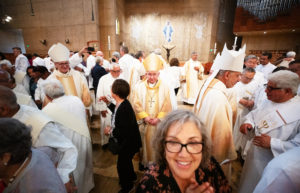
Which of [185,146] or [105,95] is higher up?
[185,146]

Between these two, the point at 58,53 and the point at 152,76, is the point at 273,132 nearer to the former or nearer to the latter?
the point at 152,76

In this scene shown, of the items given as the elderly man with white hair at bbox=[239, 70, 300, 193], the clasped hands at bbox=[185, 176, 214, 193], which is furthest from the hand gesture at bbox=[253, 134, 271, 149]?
the clasped hands at bbox=[185, 176, 214, 193]

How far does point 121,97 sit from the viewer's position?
2.17m

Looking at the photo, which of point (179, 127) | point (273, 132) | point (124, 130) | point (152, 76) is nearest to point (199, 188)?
point (179, 127)

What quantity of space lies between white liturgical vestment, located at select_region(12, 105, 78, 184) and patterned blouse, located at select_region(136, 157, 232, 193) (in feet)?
2.82

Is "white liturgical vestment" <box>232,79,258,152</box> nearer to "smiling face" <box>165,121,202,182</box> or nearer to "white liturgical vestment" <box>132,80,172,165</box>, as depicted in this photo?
"white liturgical vestment" <box>132,80,172,165</box>

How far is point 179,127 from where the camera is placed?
1.11 m

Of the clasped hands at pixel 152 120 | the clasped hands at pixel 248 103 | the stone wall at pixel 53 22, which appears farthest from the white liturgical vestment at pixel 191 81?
the stone wall at pixel 53 22

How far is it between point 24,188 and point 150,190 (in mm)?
850

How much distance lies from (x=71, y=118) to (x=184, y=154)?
1.56 meters

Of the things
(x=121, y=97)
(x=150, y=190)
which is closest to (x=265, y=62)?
(x=121, y=97)

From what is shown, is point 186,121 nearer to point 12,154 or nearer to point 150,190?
point 150,190

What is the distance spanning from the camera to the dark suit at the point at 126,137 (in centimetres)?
206

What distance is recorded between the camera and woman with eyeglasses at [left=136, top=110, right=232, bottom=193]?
3.50ft
